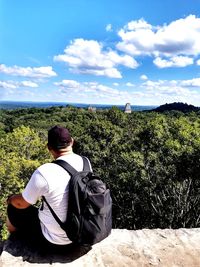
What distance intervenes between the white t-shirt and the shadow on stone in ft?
0.76

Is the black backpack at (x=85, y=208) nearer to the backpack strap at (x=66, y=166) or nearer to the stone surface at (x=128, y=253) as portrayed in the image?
the backpack strap at (x=66, y=166)

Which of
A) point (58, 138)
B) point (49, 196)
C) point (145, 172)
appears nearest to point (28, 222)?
point (49, 196)

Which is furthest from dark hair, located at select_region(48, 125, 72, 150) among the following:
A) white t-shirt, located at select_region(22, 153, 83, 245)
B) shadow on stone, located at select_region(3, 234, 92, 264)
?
shadow on stone, located at select_region(3, 234, 92, 264)

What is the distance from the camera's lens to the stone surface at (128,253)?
4.92 metres

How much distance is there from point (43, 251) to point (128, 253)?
1.17 metres

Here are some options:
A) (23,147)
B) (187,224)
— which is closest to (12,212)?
(187,224)

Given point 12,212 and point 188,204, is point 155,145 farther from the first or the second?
point 12,212

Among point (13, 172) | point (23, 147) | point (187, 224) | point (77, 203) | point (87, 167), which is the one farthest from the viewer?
point (23, 147)

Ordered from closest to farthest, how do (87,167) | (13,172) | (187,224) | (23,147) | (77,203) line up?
(77,203) → (87,167) → (187,224) → (13,172) → (23,147)

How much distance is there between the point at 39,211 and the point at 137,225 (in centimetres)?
1825

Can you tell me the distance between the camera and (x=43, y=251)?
5.08 metres

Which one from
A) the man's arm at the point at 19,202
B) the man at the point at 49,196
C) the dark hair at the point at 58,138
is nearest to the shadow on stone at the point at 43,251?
the man at the point at 49,196

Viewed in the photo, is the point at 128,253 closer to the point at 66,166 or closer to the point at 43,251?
the point at 43,251

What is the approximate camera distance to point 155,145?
88.0 feet
